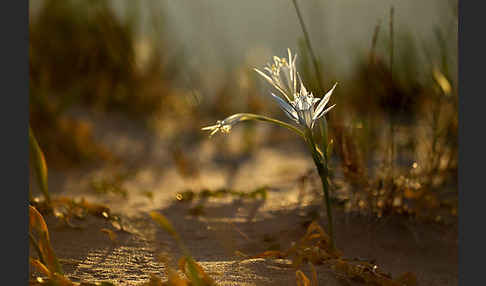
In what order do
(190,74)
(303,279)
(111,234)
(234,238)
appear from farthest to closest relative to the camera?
(190,74) → (234,238) → (111,234) → (303,279)

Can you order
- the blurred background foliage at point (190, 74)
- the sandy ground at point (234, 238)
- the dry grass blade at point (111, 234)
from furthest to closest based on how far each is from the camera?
the blurred background foliage at point (190, 74) → the dry grass blade at point (111, 234) → the sandy ground at point (234, 238)

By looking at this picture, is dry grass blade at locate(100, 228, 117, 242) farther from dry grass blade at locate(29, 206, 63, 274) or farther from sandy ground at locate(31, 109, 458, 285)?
dry grass blade at locate(29, 206, 63, 274)

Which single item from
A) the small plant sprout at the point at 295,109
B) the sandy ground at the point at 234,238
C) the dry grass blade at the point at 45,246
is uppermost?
the small plant sprout at the point at 295,109

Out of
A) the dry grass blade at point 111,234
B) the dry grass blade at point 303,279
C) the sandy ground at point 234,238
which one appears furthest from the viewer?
the dry grass blade at point 111,234

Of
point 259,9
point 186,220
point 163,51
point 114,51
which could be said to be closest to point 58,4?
point 114,51

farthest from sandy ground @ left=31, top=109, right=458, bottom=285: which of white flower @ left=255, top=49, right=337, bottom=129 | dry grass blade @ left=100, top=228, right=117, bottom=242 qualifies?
white flower @ left=255, top=49, right=337, bottom=129

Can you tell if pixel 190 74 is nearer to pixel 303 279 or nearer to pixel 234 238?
pixel 234 238

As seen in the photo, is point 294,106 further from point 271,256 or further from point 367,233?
point 367,233

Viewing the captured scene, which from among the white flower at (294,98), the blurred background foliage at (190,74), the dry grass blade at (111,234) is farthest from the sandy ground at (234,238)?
the white flower at (294,98)

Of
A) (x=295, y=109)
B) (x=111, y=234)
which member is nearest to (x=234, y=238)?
(x=111, y=234)

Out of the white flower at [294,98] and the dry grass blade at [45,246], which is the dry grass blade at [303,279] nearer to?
the white flower at [294,98]
